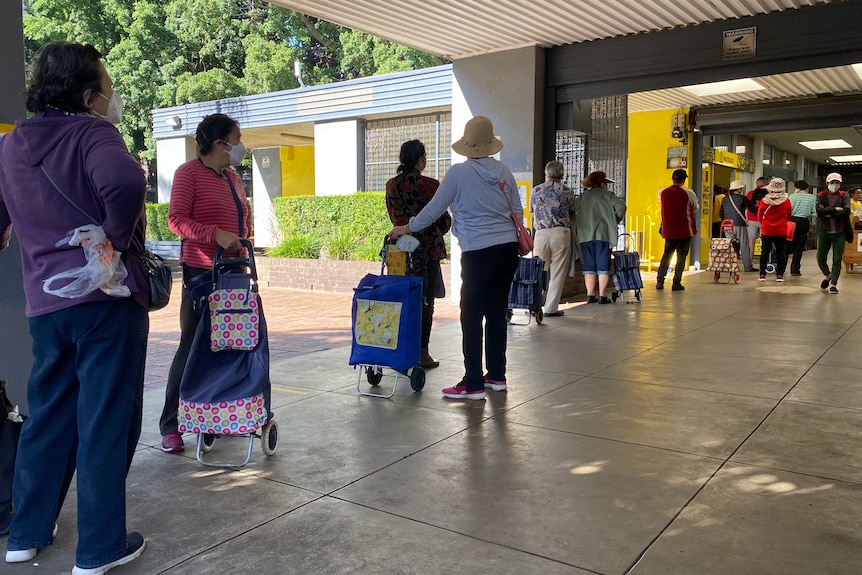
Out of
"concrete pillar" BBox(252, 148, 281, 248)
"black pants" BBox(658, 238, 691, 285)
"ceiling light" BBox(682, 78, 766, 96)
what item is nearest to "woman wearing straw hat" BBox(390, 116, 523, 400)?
"black pants" BBox(658, 238, 691, 285)

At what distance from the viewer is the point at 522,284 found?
8.18 m

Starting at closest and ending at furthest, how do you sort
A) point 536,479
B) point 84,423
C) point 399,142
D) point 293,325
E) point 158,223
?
point 84,423, point 536,479, point 293,325, point 399,142, point 158,223

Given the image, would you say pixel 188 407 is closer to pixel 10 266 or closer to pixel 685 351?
pixel 10 266

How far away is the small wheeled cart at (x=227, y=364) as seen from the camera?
3.52 meters

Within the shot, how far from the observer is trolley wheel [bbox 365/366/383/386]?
17.3 feet

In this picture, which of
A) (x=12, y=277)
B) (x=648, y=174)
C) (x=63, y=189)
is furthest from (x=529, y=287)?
(x=648, y=174)

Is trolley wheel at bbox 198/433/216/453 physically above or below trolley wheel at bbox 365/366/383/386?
below

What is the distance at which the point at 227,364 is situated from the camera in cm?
359

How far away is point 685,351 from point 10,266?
5271 mm

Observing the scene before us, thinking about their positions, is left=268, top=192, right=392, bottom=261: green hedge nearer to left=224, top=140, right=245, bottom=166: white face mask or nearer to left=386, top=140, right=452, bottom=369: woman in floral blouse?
left=386, top=140, right=452, bottom=369: woman in floral blouse

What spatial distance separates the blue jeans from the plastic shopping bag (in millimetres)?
79

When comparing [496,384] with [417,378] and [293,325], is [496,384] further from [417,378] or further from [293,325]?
[293,325]

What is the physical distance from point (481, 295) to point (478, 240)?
37cm

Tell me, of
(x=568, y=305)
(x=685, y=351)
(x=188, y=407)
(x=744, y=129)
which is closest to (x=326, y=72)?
(x=744, y=129)
